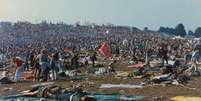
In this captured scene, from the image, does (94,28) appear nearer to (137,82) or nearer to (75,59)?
(75,59)

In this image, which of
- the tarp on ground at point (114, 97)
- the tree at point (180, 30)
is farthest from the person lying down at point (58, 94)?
the tree at point (180, 30)

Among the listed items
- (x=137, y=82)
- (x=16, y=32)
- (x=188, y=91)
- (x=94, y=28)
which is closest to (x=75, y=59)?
(x=137, y=82)

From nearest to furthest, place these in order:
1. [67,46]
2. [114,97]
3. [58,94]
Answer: [114,97] → [58,94] → [67,46]

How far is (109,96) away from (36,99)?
A: 2868 mm

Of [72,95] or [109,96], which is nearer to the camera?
[72,95]

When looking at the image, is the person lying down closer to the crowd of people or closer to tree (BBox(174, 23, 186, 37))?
the crowd of people

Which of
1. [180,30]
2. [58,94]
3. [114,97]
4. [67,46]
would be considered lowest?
[114,97]

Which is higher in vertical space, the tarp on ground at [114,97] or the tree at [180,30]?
the tree at [180,30]

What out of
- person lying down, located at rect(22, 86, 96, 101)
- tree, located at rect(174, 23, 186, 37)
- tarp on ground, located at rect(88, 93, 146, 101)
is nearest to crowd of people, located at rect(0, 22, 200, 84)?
person lying down, located at rect(22, 86, 96, 101)

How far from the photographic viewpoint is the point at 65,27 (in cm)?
15150

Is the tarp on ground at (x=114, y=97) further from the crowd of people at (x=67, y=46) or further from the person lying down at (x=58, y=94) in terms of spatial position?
the crowd of people at (x=67, y=46)

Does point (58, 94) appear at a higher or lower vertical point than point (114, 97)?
higher

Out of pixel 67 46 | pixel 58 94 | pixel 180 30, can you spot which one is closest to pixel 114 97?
pixel 58 94

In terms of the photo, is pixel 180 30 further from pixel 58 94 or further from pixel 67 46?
pixel 58 94
